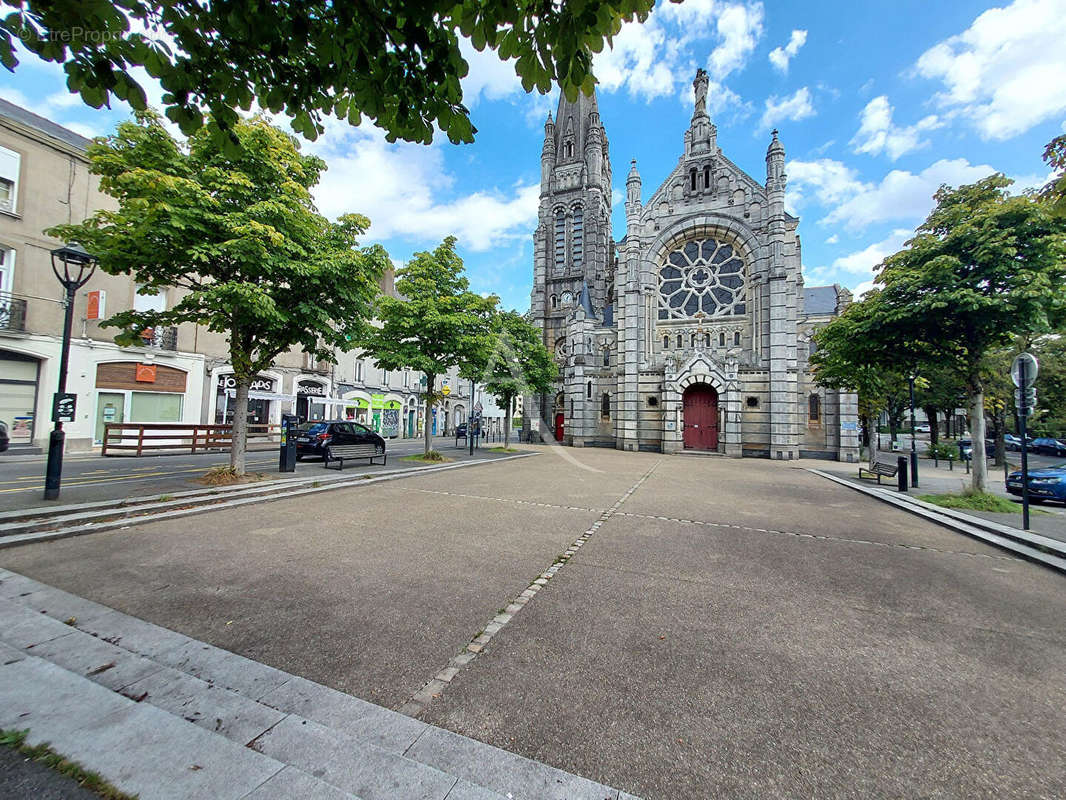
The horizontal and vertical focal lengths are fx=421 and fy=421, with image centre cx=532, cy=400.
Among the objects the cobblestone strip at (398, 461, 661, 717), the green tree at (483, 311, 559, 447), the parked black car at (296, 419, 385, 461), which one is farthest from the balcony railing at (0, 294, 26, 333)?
the cobblestone strip at (398, 461, 661, 717)

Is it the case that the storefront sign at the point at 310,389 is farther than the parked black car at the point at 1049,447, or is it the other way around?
the parked black car at the point at 1049,447

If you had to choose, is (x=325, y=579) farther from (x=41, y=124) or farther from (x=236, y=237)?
(x=41, y=124)

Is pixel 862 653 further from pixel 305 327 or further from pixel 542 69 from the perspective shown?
pixel 305 327

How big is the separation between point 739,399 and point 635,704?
28076 millimetres

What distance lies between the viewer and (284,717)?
2.50 m

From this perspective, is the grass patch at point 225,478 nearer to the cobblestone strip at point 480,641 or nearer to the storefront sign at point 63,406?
the storefront sign at point 63,406

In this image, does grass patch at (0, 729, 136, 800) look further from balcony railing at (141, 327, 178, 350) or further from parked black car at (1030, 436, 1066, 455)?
parked black car at (1030, 436, 1066, 455)

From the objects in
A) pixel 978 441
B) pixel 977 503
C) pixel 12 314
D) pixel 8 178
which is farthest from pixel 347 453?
pixel 978 441

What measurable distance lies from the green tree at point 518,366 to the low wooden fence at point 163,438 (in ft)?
42.9

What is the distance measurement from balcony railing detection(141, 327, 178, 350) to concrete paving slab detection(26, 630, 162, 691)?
22242 millimetres

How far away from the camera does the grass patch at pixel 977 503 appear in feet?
32.4

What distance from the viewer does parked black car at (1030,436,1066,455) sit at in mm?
33875

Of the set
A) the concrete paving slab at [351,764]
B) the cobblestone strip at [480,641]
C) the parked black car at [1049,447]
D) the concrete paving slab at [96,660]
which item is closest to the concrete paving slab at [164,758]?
the concrete paving slab at [351,764]

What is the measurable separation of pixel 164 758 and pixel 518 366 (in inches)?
978
